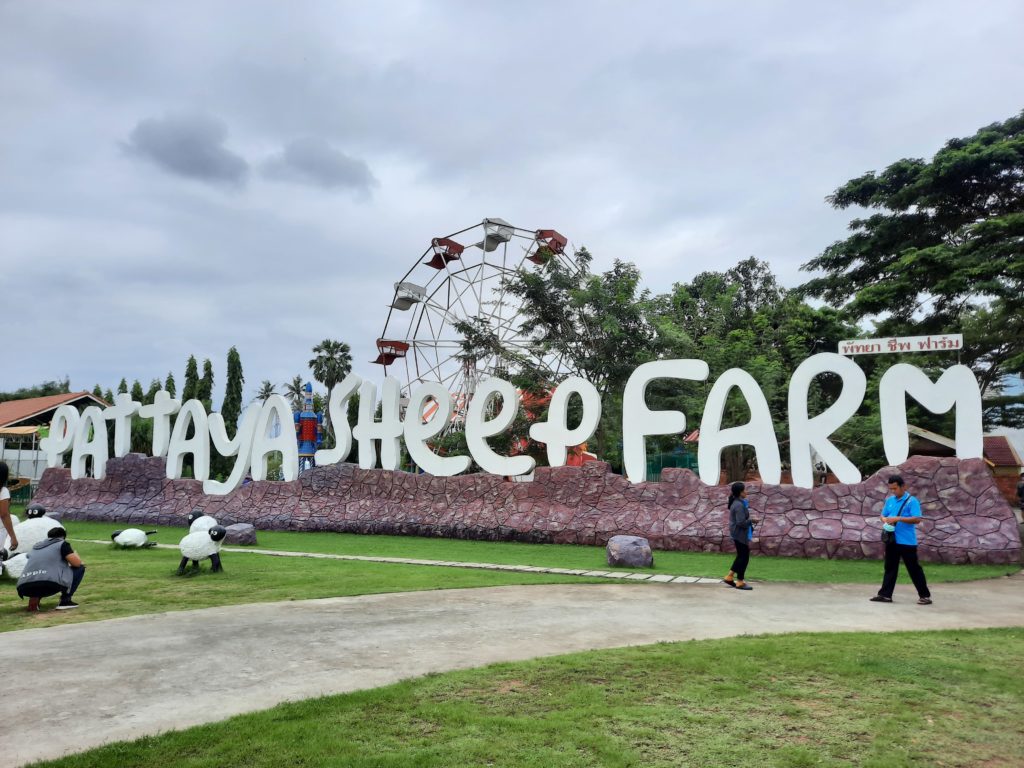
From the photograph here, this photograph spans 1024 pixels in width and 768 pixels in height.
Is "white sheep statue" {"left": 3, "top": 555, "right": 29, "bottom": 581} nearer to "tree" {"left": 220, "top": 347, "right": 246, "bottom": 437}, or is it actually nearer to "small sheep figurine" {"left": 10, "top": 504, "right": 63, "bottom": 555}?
"small sheep figurine" {"left": 10, "top": 504, "right": 63, "bottom": 555}

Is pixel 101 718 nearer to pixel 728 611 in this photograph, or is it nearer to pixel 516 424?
pixel 728 611

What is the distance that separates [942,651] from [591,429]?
30.6ft

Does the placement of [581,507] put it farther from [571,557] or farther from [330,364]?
[330,364]

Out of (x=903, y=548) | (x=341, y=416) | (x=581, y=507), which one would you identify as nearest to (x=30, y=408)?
(x=341, y=416)

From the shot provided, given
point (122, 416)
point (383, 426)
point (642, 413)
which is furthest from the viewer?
point (122, 416)

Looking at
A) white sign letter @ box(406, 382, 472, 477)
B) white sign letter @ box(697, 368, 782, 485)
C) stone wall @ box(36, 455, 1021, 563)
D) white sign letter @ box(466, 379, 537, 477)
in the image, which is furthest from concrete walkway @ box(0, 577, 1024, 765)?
white sign letter @ box(406, 382, 472, 477)

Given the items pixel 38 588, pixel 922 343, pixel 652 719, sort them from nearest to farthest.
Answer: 1. pixel 652 719
2. pixel 38 588
3. pixel 922 343

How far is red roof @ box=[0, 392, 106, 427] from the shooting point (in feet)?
121

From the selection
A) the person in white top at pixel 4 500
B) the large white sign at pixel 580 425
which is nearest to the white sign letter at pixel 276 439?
the large white sign at pixel 580 425

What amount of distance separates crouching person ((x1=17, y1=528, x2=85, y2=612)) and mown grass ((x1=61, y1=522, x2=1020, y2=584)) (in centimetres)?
579

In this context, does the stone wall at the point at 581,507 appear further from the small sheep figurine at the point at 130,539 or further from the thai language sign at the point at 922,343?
the small sheep figurine at the point at 130,539

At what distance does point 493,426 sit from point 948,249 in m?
15.1

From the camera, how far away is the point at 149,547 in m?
13.6

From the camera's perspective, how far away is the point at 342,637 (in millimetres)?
5980
